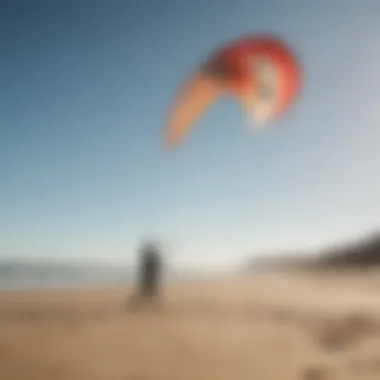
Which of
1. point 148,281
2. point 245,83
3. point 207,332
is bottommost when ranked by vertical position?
point 207,332

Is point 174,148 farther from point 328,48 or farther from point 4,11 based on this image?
point 4,11

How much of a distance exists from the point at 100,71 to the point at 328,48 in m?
0.58

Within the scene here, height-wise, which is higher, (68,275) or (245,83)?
(245,83)

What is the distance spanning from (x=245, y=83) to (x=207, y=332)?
24.4 inches

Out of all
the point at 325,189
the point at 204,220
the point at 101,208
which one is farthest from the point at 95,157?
the point at 325,189

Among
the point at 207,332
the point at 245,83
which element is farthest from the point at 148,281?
the point at 245,83

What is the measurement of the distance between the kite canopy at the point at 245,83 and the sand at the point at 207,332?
41cm

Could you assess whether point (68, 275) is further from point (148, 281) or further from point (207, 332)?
point (207, 332)

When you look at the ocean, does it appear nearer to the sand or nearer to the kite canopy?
the sand

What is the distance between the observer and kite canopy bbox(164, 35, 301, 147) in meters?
1.69

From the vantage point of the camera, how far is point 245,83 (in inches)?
66.9

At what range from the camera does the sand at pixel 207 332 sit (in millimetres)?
1566

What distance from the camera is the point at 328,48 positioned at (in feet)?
5.65

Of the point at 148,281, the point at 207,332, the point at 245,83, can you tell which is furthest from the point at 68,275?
the point at 245,83
